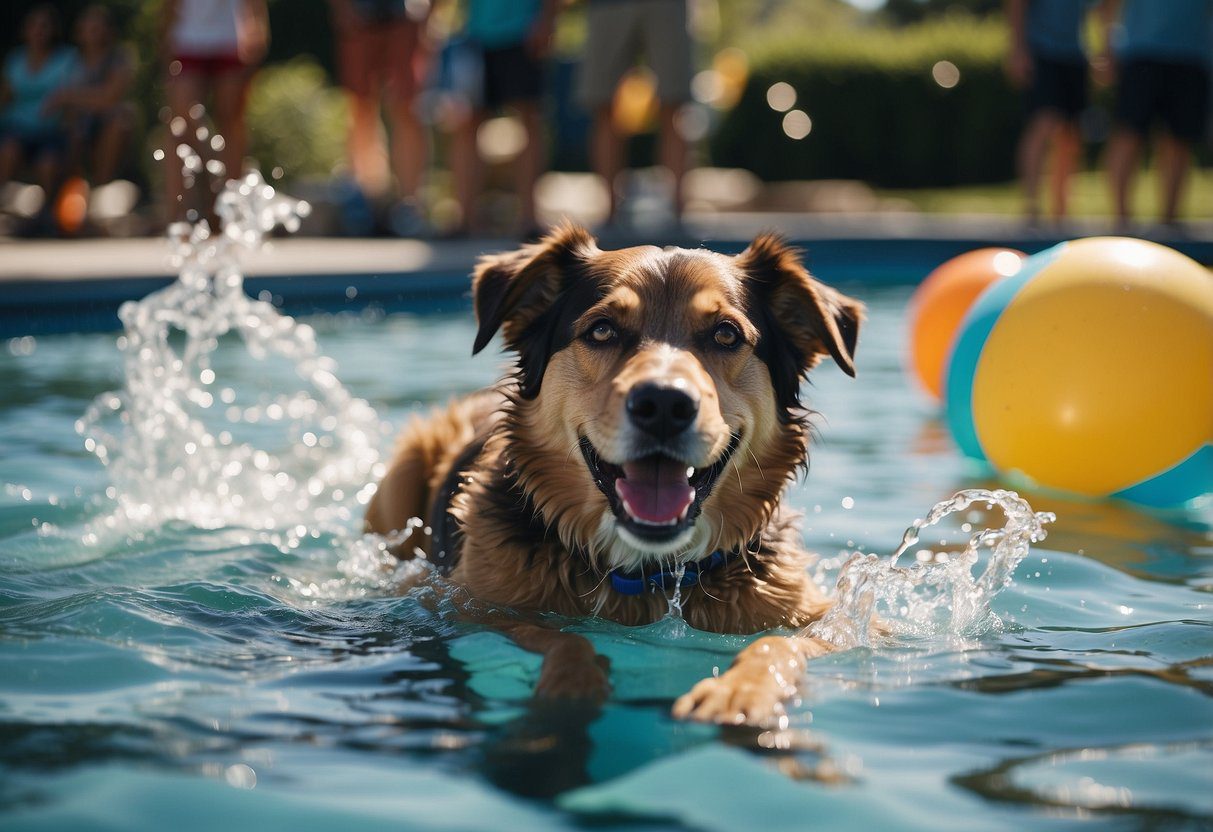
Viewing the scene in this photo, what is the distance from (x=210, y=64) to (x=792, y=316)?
8696mm

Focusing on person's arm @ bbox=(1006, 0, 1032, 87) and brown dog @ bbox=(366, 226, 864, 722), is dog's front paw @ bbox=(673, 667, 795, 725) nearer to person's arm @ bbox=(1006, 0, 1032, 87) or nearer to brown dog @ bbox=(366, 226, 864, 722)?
brown dog @ bbox=(366, 226, 864, 722)

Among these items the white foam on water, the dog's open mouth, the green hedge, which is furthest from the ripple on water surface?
the green hedge

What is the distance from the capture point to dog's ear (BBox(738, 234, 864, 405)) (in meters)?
4.61

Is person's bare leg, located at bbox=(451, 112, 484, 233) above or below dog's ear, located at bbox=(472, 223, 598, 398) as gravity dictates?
above

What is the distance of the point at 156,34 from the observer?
21.1 m

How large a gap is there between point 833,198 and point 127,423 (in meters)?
18.0

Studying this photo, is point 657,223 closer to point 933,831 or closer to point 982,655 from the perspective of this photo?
point 982,655

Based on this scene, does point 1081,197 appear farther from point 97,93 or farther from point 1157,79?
point 97,93

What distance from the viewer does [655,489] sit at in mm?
4105

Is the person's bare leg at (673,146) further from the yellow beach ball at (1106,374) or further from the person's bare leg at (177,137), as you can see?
the yellow beach ball at (1106,374)

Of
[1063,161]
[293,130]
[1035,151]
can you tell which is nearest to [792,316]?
[1035,151]

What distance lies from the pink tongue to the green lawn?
17348mm

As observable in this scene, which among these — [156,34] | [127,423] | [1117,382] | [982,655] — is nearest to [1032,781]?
[982,655]

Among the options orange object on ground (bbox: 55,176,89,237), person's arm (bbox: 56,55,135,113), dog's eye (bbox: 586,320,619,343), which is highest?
person's arm (bbox: 56,55,135,113)
